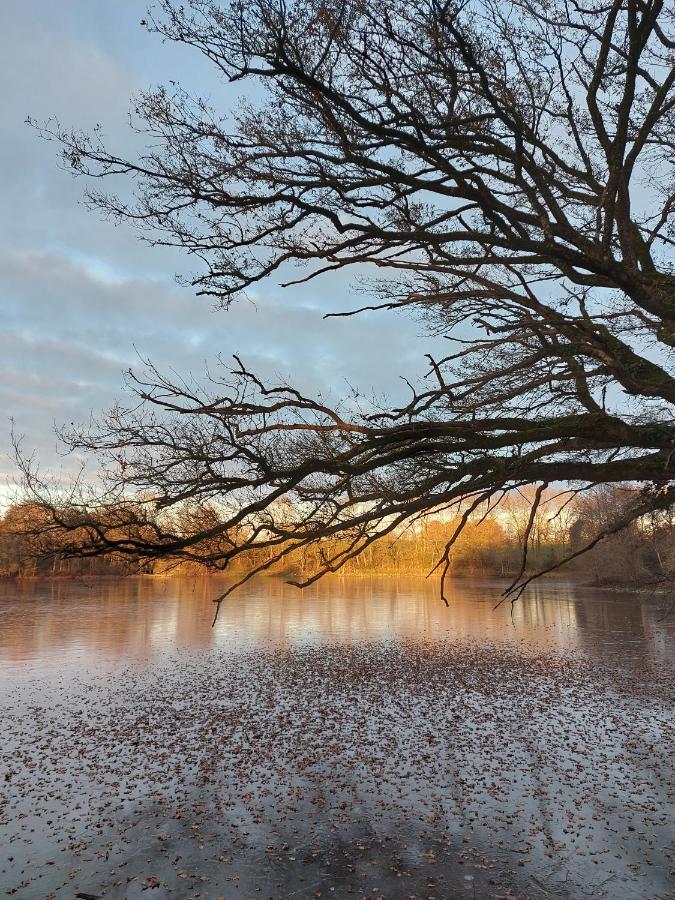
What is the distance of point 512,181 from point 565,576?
66288mm

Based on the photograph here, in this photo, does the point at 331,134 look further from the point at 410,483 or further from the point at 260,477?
the point at 410,483

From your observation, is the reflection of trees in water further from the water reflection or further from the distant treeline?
the distant treeline

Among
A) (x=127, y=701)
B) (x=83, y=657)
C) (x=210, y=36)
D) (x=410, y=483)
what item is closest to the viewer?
(x=210, y=36)

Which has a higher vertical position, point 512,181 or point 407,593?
point 512,181

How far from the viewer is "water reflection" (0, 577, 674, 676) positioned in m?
18.7

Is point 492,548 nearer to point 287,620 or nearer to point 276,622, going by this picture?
point 287,620

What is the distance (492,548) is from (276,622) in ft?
169

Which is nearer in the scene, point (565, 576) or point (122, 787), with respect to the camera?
point (122, 787)

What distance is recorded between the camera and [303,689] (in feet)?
43.7

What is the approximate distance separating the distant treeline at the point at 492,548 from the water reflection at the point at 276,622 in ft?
7.08

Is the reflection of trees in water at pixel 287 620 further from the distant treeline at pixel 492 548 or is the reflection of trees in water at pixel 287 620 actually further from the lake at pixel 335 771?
the distant treeline at pixel 492 548

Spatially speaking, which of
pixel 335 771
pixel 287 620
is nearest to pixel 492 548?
pixel 287 620

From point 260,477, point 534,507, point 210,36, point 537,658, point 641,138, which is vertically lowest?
point 537,658

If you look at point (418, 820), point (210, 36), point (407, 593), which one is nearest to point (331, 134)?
point (210, 36)
